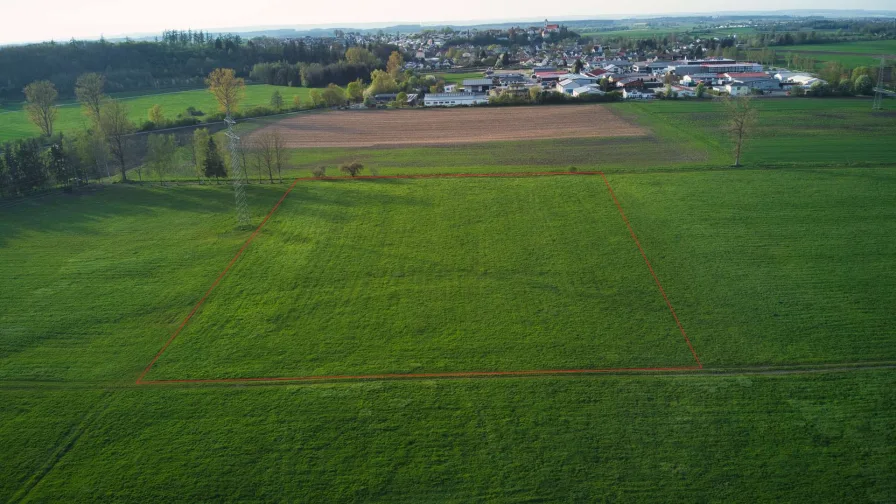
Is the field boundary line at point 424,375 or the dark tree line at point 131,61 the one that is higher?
the dark tree line at point 131,61

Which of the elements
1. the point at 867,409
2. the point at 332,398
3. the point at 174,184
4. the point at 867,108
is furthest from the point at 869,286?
the point at 867,108

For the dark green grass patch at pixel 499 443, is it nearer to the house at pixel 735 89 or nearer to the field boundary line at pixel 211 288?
the field boundary line at pixel 211 288

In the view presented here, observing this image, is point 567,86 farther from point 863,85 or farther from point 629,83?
point 863,85

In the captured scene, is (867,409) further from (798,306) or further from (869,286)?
(869,286)

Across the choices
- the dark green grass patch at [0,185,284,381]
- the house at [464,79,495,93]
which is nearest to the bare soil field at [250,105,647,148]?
the house at [464,79,495,93]

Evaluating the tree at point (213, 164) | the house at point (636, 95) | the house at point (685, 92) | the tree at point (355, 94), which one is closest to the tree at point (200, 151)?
the tree at point (213, 164)
